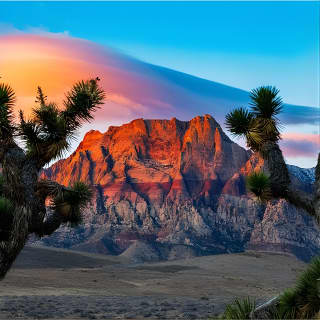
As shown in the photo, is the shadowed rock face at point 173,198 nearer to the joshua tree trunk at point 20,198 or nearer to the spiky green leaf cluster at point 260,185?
the joshua tree trunk at point 20,198

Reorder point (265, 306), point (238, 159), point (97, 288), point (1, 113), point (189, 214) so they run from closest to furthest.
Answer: point (265, 306) → point (1, 113) → point (97, 288) → point (189, 214) → point (238, 159)

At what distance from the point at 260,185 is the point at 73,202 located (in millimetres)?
5353

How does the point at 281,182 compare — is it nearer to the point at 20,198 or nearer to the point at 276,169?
the point at 276,169

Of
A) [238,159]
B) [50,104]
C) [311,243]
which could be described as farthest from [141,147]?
[50,104]

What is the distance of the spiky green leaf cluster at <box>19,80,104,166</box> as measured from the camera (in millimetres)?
13406

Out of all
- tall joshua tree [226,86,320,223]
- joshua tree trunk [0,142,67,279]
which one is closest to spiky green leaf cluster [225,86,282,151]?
tall joshua tree [226,86,320,223]

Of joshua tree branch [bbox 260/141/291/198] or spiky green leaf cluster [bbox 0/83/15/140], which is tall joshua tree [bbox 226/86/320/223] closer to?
joshua tree branch [bbox 260/141/291/198]

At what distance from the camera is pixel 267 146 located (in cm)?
1289

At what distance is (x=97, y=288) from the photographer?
37.5m

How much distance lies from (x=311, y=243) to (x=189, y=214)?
34402 mm

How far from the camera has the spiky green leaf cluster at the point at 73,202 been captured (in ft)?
47.4

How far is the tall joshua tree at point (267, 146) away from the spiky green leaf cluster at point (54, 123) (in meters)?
3.87

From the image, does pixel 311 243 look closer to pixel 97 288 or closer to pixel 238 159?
pixel 238 159

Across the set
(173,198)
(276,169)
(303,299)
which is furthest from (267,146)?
(173,198)
